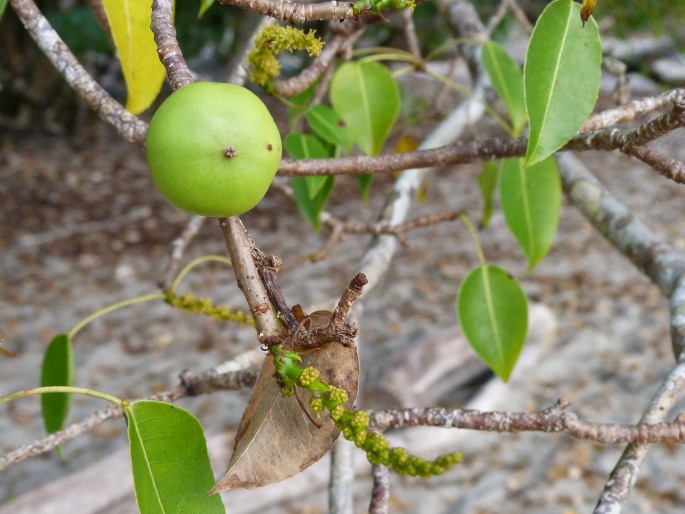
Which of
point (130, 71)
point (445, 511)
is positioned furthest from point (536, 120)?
point (445, 511)

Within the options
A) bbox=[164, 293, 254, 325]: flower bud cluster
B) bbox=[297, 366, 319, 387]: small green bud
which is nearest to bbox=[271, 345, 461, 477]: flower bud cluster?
bbox=[297, 366, 319, 387]: small green bud

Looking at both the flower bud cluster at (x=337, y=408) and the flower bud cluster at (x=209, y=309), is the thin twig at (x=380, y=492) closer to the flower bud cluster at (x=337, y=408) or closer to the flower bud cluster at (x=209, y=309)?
A: the flower bud cluster at (x=337, y=408)

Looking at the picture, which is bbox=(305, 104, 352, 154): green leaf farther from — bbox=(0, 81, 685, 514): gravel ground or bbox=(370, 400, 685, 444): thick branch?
bbox=(0, 81, 685, 514): gravel ground

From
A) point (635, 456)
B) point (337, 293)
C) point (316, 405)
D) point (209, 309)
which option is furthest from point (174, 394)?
point (337, 293)

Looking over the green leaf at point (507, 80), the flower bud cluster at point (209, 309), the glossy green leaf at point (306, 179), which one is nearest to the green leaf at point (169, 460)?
the flower bud cluster at point (209, 309)

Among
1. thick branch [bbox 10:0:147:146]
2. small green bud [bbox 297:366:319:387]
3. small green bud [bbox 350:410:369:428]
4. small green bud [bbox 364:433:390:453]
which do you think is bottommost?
small green bud [bbox 364:433:390:453]

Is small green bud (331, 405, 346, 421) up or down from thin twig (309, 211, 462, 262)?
up

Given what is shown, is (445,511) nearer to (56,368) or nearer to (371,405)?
(371,405)
